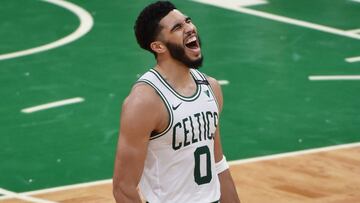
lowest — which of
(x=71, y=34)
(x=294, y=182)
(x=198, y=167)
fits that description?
(x=71, y=34)

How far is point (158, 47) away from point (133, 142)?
0.60 metres

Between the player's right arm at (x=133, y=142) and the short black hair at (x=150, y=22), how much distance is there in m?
0.37

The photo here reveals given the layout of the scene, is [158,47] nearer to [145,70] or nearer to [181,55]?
[181,55]

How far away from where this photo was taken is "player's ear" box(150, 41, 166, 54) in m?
6.96

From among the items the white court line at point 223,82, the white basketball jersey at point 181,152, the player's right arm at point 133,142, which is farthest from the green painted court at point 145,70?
the player's right arm at point 133,142

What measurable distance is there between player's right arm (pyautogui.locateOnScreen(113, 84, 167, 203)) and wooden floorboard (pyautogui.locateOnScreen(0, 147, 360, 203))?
4660mm

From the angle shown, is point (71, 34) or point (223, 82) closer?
point (223, 82)

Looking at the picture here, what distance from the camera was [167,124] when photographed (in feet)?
22.8

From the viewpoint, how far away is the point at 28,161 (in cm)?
1273

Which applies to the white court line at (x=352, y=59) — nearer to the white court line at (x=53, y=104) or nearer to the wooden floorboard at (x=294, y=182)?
the wooden floorboard at (x=294, y=182)

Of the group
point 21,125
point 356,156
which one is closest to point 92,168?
point 21,125

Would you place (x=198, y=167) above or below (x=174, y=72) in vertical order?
below

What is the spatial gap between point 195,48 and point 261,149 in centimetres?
631

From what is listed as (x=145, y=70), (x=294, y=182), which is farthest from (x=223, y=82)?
(x=294, y=182)
